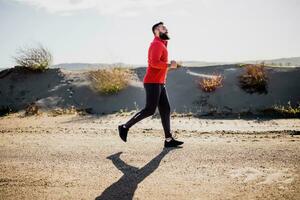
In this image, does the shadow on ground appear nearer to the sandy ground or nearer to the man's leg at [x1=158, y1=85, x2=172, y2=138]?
the sandy ground

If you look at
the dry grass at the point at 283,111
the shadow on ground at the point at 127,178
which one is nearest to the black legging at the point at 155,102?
the shadow on ground at the point at 127,178

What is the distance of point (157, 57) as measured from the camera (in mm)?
6742

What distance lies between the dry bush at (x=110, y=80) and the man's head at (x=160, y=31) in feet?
25.0

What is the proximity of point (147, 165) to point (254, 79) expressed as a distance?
9125 millimetres

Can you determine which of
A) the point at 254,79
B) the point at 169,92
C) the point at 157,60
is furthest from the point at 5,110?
the point at 157,60

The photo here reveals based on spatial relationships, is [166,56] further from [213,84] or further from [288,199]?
[213,84]

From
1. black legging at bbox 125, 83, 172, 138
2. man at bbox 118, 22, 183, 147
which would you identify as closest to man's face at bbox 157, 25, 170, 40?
man at bbox 118, 22, 183, 147

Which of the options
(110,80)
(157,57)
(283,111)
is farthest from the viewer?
(110,80)

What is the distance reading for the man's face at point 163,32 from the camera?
6850 mm

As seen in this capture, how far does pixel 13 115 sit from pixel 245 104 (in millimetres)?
7506

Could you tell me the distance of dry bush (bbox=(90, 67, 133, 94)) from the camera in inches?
566

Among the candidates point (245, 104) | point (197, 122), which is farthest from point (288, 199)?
point (245, 104)

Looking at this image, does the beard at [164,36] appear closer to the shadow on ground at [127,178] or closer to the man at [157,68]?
the man at [157,68]

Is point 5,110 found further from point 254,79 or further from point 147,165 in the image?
point 147,165
